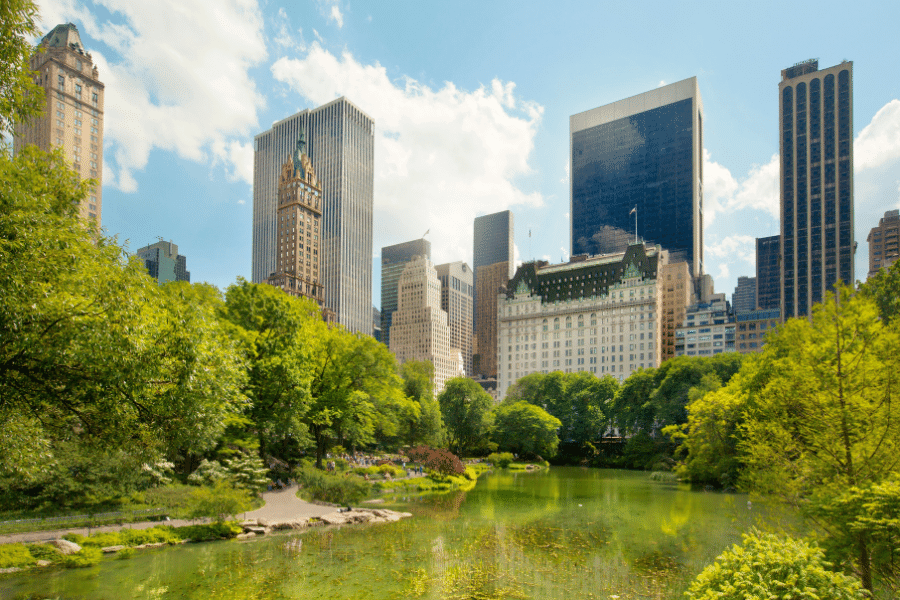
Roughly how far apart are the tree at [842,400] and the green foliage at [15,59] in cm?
2185

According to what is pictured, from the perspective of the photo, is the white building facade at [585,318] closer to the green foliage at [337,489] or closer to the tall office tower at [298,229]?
the tall office tower at [298,229]

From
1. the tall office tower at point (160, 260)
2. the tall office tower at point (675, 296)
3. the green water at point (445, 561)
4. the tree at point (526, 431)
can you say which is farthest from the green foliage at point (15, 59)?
the tall office tower at point (675, 296)

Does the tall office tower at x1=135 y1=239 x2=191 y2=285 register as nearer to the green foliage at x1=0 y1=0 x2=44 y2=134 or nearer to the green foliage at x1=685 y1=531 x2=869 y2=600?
the green foliage at x1=0 y1=0 x2=44 y2=134

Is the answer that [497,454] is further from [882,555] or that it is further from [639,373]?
[882,555]

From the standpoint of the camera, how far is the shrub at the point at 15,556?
17859 millimetres

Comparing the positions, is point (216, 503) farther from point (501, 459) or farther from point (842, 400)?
point (501, 459)

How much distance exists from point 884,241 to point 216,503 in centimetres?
19644

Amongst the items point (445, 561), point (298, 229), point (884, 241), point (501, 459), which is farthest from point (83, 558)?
point (884, 241)

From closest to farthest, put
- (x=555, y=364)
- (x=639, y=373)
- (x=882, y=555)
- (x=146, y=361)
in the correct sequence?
1. (x=882, y=555)
2. (x=146, y=361)
3. (x=639, y=373)
4. (x=555, y=364)

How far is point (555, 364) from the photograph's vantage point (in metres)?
137

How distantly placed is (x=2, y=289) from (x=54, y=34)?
136 m

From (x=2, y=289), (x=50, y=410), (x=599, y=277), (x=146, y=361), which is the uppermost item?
(x=599, y=277)

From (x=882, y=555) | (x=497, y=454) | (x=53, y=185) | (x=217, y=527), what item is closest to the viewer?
(x=882, y=555)

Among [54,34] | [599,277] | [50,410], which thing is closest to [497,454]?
[50,410]
